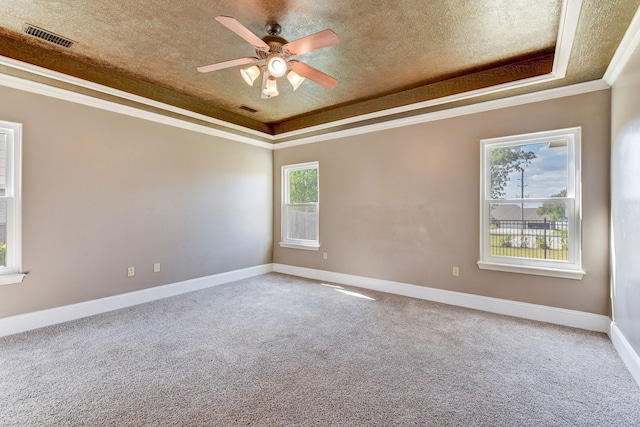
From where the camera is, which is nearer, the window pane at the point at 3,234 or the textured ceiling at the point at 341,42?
the textured ceiling at the point at 341,42

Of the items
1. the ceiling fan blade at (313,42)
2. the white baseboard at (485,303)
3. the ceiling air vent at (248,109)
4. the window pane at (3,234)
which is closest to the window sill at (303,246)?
the white baseboard at (485,303)

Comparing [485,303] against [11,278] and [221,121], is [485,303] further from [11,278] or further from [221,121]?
[11,278]

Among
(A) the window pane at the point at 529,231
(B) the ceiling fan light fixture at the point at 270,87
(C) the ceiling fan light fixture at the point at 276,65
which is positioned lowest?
(A) the window pane at the point at 529,231

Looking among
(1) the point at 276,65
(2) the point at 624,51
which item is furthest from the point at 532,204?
(1) the point at 276,65

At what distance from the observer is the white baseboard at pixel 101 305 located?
9.55ft

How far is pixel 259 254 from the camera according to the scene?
217 inches

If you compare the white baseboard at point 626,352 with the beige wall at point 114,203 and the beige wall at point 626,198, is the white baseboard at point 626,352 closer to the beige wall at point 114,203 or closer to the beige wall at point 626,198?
the beige wall at point 626,198

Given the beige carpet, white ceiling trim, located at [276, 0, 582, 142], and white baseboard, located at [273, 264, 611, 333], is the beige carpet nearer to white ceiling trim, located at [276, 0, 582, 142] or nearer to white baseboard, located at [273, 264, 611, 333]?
white baseboard, located at [273, 264, 611, 333]

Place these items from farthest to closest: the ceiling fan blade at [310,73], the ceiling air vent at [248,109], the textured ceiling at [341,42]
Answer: the ceiling air vent at [248,109] → the ceiling fan blade at [310,73] → the textured ceiling at [341,42]

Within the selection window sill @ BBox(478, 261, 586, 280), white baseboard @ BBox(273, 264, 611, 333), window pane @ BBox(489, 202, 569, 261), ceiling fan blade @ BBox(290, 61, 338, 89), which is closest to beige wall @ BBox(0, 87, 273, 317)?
white baseboard @ BBox(273, 264, 611, 333)

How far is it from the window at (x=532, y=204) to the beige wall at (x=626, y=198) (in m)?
0.36

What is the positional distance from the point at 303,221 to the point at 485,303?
3.19 metres

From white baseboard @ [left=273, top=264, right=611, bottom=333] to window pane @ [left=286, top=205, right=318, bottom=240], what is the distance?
73cm

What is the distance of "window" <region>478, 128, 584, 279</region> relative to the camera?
3137mm
